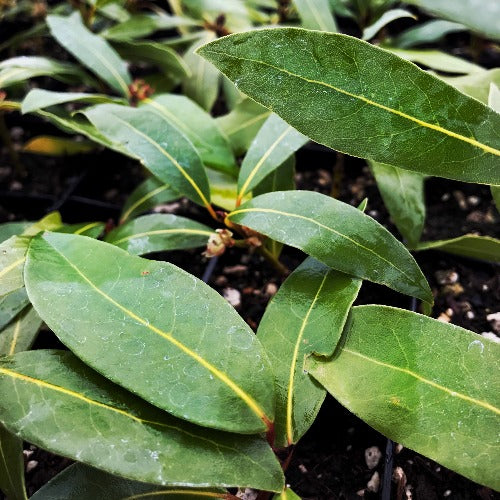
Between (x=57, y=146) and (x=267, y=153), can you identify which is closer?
(x=267, y=153)

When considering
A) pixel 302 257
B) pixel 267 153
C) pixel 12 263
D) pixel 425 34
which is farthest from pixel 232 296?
pixel 425 34

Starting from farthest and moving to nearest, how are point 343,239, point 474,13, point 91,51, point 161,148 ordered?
point 91,51
point 474,13
point 161,148
point 343,239

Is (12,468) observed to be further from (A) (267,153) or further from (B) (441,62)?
(B) (441,62)

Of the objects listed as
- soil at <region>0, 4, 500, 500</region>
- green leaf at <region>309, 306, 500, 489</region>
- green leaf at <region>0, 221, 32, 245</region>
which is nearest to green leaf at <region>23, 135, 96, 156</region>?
soil at <region>0, 4, 500, 500</region>

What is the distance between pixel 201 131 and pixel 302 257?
0.29 meters

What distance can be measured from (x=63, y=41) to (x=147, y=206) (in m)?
0.38

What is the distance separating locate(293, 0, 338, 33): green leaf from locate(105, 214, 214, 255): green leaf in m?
0.46

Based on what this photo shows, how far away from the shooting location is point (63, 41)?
1.02m

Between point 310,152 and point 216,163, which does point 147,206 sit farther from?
point 310,152

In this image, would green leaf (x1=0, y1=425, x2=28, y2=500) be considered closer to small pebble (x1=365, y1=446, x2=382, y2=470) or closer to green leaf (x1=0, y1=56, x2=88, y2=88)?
small pebble (x1=365, y1=446, x2=382, y2=470)

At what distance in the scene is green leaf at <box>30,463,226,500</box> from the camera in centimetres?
57

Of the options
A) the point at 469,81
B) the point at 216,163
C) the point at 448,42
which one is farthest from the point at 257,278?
the point at 448,42

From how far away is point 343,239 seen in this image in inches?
25.4

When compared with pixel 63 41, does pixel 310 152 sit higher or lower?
lower
